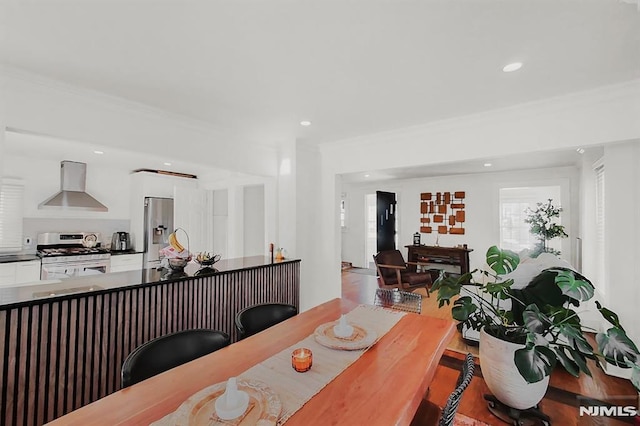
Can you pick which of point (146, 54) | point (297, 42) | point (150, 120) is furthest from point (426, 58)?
point (150, 120)

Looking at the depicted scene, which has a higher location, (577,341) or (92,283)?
(92,283)

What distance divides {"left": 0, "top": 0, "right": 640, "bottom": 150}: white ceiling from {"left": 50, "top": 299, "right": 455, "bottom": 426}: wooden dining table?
1.78m

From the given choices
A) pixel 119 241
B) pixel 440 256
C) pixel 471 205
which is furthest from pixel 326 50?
pixel 471 205

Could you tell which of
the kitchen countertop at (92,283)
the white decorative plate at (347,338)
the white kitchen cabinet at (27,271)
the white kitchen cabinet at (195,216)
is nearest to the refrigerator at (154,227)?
the white kitchen cabinet at (195,216)

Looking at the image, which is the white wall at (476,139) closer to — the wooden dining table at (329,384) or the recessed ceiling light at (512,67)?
the recessed ceiling light at (512,67)

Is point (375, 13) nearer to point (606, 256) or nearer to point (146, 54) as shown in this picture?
point (146, 54)

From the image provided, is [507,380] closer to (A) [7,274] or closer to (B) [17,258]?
(A) [7,274]

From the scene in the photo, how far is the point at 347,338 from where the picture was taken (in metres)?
1.65

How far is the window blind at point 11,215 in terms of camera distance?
13.2 ft

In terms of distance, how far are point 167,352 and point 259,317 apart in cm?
69

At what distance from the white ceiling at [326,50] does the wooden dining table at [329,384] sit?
5.86 feet

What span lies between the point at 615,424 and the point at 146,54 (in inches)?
159

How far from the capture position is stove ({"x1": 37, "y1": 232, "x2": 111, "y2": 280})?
13.2 ft

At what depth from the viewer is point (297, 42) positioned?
5.60ft
